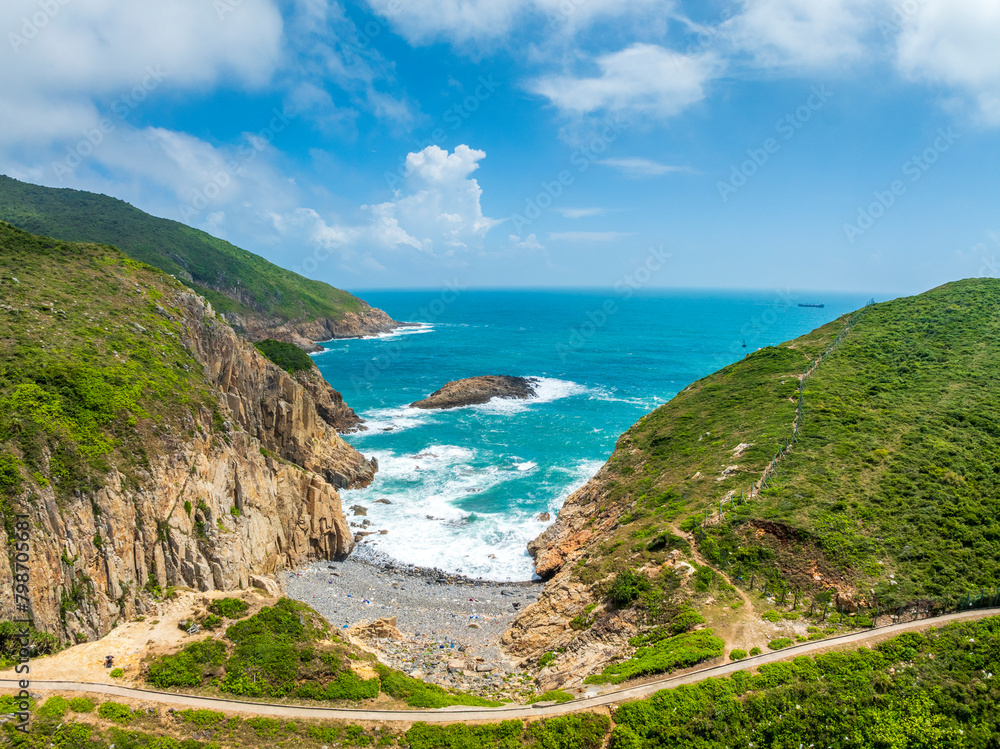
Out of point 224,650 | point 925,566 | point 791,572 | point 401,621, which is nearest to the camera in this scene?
point 224,650

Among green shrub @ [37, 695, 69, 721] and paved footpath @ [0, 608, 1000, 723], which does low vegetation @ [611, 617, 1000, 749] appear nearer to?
paved footpath @ [0, 608, 1000, 723]

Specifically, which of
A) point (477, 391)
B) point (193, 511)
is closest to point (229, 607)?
point (193, 511)

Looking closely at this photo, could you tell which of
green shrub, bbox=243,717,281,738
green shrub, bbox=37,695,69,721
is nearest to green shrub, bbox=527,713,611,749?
green shrub, bbox=243,717,281,738

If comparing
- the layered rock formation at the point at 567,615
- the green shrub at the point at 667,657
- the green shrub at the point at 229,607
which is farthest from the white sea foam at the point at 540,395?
the green shrub at the point at 667,657

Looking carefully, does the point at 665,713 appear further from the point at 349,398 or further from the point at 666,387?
the point at 666,387

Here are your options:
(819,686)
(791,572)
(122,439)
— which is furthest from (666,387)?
(122,439)

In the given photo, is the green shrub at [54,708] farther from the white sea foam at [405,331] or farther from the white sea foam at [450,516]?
the white sea foam at [405,331]
